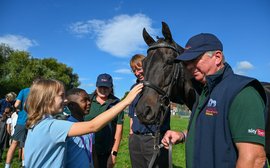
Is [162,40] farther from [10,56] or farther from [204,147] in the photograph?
[10,56]

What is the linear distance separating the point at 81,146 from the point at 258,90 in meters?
1.87

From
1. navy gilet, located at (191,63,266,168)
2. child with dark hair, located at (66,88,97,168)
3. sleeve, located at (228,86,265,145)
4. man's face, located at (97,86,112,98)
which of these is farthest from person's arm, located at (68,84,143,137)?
man's face, located at (97,86,112,98)

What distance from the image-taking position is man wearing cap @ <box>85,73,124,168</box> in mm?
5117

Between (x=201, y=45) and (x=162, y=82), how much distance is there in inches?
58.9

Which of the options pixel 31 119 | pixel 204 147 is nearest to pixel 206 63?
pixel 204 147

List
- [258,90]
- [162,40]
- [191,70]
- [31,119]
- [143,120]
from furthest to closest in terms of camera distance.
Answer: [162,40] → [143,120] → [31,119] → [191,70] → [258,90]

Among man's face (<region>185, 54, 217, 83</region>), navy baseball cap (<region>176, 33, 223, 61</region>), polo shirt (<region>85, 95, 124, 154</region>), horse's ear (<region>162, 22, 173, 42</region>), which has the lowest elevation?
polo shirt (<region>85, 95, 124, 154</region>)

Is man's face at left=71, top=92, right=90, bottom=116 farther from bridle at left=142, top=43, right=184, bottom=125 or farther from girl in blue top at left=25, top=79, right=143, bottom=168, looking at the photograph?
bridle at left=142, top=43, right=184, bottom=125

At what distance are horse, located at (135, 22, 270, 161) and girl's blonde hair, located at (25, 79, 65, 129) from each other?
1.11m

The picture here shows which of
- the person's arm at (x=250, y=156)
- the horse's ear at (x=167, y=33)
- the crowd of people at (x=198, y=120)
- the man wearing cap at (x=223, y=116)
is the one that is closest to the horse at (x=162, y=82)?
the horse's ear at (x=167, y=33)

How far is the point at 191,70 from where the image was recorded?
260 centimetres

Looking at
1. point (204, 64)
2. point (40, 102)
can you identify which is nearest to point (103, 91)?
point (40, 102)

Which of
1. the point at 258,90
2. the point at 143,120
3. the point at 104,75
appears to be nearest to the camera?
the point at 258,90

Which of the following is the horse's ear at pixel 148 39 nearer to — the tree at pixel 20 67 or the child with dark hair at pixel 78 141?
the child with dark hair at pixel 78 141
